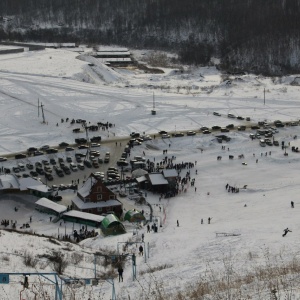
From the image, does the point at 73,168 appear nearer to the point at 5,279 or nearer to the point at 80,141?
the point at 80,141

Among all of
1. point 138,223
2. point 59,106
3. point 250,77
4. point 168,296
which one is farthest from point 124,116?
point 168,296

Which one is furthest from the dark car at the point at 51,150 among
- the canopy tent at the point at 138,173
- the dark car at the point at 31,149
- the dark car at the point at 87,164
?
the canopy tent at the point at 138,173

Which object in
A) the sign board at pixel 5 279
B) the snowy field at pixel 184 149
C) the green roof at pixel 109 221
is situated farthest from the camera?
the green roof at pixel 109 221

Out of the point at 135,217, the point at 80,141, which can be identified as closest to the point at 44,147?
the point at 80,141

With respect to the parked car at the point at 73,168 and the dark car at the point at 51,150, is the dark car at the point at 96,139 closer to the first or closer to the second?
the dark car at the point at 51,150

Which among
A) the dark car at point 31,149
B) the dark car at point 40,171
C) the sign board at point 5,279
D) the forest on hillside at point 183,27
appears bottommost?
the dark car at point 40,171

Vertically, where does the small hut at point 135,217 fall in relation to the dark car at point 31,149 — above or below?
below
